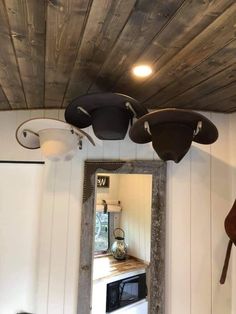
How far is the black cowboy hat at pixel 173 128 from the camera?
131cm

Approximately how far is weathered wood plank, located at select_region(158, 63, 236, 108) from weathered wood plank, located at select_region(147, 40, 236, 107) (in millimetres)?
19

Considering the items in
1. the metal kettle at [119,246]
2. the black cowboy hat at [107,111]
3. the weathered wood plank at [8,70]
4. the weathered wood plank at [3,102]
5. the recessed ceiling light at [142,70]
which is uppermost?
the recessed ceiling light at [142,70]

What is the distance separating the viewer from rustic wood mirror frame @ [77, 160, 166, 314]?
6.50ft

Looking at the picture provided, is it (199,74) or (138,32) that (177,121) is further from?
(138,32)

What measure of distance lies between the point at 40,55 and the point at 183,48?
24.0 inches

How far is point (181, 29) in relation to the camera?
1.08 metres

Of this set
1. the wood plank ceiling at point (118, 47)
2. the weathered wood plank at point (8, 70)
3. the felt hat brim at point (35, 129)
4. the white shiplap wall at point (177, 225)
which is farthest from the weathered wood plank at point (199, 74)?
the weathered wood plank at point (8, 70)

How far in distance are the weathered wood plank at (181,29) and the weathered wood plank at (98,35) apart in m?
0.16

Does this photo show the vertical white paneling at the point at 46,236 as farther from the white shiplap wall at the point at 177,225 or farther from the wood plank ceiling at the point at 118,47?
the wood plank ceiling at the point at 118,47

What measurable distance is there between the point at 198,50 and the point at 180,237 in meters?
1.30

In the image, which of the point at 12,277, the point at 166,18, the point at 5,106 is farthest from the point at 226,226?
the point at 5,106

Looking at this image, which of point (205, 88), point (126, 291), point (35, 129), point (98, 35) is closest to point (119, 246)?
point (126, 291)

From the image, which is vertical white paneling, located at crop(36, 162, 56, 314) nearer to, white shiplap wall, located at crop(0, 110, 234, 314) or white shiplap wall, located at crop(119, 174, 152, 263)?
white shiplap wall, located at crop(0, 110, 234, 314)

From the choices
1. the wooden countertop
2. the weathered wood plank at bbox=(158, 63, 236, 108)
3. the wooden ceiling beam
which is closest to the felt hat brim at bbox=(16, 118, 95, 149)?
the weathered wood plank at bbox=(158, 63, 236, 108)
